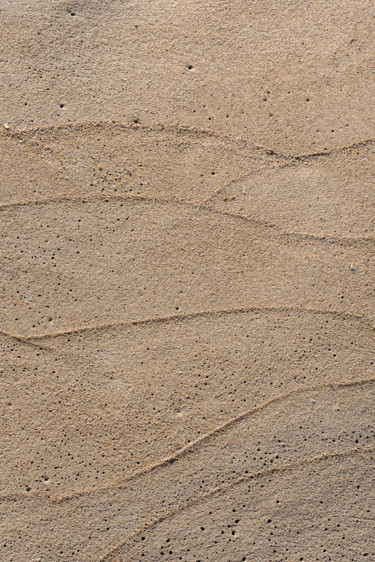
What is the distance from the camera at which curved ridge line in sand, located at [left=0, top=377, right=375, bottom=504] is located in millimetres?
1456

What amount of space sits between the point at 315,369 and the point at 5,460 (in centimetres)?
105

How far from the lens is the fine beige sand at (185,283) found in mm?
1462

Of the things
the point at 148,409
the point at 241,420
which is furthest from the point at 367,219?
the point at 148,409

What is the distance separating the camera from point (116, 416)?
1.47 metres

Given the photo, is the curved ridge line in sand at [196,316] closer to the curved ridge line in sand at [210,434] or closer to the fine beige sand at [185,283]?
the fine beige sand at [185,283]

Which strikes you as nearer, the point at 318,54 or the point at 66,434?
the point at 66,434

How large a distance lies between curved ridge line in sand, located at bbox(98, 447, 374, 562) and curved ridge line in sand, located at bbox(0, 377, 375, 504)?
0.15 m

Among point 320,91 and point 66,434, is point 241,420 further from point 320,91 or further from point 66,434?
point 320,91

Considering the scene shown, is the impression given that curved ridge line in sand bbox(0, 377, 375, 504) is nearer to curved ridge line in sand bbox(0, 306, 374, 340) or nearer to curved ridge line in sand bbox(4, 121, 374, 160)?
curved ridge line in sand bbox(0, 306, 374, 340)

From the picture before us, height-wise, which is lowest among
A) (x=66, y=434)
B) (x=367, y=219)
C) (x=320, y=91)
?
(x=66, y=434)

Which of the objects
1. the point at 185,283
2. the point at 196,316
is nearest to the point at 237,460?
the point at 196,316

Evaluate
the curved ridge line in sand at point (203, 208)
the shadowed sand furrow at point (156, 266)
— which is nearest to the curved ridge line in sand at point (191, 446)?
the shadowed sand furrow at point (156, 266)

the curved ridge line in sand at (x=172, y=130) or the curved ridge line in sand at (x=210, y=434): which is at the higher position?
the curved ridge line in sand at (x=172, y=130)

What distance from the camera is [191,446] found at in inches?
58.0
